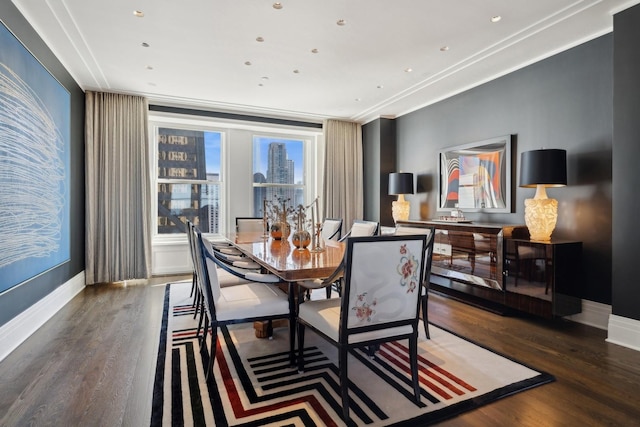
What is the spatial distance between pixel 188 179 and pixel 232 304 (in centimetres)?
420

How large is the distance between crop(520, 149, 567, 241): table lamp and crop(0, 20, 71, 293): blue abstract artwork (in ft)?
14.1

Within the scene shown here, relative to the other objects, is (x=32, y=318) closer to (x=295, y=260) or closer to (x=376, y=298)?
(x=295, y=260)

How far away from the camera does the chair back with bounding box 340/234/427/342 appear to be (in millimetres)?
1731

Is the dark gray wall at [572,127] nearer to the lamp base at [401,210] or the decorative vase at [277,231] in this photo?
the lamp base at [401,210]

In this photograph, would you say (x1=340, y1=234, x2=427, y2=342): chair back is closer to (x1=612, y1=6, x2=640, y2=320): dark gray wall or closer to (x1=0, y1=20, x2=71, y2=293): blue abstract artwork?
(x1=612, y1=6, x2=640, y2=320): dark gray wall

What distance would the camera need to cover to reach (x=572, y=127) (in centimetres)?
332

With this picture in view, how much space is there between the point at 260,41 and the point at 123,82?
2.23 m

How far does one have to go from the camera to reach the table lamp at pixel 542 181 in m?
3.11

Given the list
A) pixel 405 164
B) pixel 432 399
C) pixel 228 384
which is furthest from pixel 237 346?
pixel 405 164

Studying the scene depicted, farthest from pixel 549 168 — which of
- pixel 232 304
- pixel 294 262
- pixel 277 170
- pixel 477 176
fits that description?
pixel 277 170

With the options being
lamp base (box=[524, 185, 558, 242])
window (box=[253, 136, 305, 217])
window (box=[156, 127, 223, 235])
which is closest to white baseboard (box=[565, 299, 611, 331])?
lamp base (box=[524, 185, 558, 242])

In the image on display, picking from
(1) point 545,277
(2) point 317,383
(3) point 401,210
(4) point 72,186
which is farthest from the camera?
(3) point 401,210

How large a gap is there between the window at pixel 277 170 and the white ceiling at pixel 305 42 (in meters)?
1.51

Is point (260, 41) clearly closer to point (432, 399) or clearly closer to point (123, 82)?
point (123, 82)
